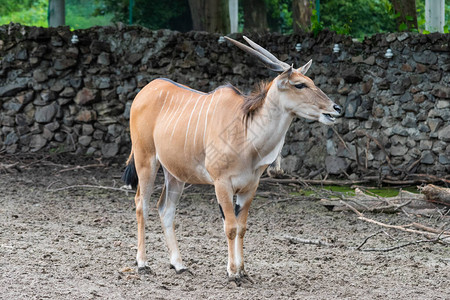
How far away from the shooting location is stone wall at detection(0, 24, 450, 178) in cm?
773

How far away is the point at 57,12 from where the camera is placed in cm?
1038

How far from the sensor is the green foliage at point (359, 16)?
10258 mm

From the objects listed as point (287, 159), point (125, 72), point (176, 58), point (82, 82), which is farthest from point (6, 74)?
point (287, 159)

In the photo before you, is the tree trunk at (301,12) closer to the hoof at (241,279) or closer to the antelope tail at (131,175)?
the antelope tail at (131,175)

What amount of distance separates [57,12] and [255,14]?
9.65 feet

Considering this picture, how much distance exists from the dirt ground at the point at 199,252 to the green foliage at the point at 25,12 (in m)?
13.2

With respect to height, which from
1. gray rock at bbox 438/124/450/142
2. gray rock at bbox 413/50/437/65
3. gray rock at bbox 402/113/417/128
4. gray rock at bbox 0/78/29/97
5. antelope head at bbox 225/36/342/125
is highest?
antelope head at bbox 225/36/342/125

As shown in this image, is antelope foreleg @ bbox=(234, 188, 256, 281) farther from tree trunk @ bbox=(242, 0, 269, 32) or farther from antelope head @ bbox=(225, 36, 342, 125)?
tree trunk @ bbox=(242, 0, 269, 32)

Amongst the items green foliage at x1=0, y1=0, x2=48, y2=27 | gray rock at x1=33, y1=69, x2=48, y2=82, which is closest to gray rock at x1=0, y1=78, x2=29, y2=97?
gray rock at x1=33, y1=69, x2=48, y2=82

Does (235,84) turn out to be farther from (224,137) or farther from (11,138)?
(224,137)

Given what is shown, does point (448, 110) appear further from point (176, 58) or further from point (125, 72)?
point (125, 72)

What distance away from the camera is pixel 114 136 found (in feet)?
30.7

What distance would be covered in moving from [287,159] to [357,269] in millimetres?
4120

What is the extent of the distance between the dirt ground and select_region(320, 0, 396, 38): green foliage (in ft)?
12.1
